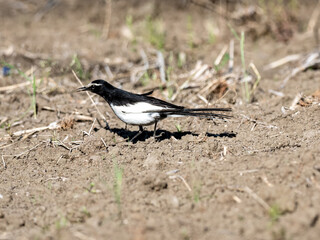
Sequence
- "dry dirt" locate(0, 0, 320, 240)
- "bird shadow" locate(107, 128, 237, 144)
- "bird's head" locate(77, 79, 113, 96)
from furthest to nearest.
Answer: "bird's head" locate(77, 79, 113, 96) → "bird shadow" locate(107, 128, 237, 144) → "dry dirt" locate(0, 0, 320, 240)

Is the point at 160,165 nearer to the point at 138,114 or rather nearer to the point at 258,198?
the point at 138,114

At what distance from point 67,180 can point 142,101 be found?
144 cm

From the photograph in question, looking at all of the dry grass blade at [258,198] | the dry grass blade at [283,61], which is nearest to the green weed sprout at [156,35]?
the dry grass blade at [283,61]

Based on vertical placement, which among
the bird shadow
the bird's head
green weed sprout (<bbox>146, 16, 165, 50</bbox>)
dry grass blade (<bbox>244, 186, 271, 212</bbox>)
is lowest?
the bird shadow

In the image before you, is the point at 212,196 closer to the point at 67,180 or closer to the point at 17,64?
the point at 67,180

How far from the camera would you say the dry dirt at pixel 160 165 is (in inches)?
142

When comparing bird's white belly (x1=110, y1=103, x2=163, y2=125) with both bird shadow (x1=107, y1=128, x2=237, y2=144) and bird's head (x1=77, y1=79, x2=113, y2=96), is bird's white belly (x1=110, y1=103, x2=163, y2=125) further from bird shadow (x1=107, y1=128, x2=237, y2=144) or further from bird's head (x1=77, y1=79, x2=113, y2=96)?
bird's head (x1=77, y1=79, x2=113, y2=96)

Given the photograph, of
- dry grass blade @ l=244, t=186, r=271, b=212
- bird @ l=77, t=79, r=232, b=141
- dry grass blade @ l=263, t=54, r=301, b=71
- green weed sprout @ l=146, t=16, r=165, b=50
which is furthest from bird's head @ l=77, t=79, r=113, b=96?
dry grass blade @ l=263, t=54, r=301, b=71

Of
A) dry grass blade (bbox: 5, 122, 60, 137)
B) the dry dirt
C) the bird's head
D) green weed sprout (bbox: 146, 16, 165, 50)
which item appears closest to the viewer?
the dry dirt

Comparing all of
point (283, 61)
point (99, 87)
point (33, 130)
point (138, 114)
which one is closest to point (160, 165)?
point (138, 114)

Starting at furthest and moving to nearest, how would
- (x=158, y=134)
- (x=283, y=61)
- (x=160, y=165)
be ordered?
(x=283, y=61) → (x=158, y=134) → (x=160, y=165)

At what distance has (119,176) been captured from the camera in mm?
4156

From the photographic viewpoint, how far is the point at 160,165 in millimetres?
4719

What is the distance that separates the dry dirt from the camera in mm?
3611
